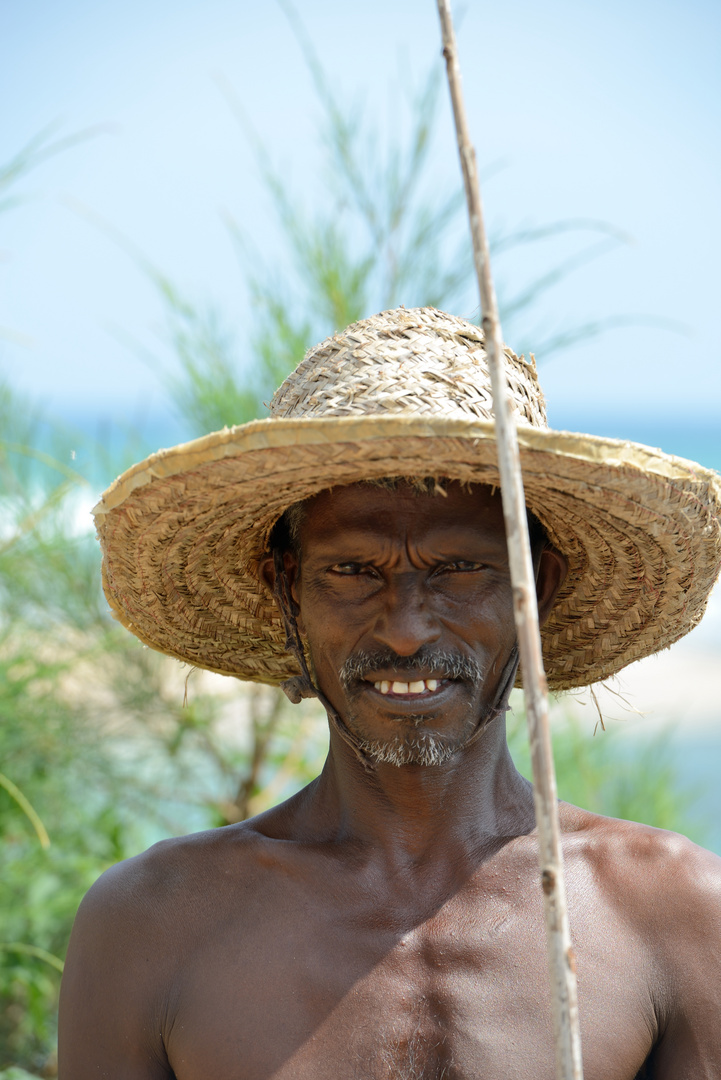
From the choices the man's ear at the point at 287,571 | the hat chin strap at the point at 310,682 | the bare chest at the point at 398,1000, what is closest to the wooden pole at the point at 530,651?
the bare chest at the point at 398,1000

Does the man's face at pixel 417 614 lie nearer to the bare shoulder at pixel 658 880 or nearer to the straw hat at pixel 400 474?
the straw hat at pixel 400 474

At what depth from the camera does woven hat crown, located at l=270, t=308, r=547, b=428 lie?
4.92 ft

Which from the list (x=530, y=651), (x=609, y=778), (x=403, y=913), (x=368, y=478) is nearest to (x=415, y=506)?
(x=368, y=478)

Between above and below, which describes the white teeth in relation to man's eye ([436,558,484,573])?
below

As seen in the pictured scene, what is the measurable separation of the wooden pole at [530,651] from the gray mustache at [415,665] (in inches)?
25.6

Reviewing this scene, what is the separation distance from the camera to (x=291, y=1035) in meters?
1.55

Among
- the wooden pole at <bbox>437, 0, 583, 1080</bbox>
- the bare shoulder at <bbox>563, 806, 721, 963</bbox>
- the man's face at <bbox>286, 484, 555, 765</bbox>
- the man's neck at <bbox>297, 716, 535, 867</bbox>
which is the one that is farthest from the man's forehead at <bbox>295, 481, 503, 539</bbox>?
the wooden pole at <bbox>437, 0, 583, 1080</bbox>

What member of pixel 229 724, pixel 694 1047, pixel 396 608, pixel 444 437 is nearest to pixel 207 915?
pixel 396 608

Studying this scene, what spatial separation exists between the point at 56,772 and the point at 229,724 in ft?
2.93

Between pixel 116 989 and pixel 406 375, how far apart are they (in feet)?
3.37

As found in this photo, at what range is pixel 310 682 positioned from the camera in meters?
1.78

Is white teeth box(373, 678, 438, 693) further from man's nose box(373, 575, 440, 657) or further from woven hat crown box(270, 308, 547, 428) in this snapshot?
woven hat crown box(270, 308, 547, 428)

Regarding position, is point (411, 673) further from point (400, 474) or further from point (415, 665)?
point (400, 474)

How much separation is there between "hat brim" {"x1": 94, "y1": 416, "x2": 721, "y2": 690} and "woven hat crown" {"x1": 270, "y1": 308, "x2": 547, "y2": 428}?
97 millimetres
